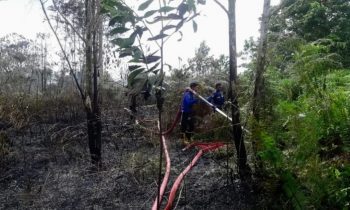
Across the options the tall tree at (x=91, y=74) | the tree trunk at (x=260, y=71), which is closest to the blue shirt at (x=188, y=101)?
the tall tree at (x=91, y=74)

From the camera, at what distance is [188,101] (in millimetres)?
8039

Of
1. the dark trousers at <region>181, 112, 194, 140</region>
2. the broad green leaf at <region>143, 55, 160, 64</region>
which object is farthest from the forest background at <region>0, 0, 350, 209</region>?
the dark trousers at <region>181, 112, 194, 140</region>

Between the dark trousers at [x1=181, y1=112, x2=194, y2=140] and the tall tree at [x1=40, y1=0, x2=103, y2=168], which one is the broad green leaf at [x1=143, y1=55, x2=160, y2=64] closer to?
the tall tree at [x1=40, y1=0, x2=103, y2=168]

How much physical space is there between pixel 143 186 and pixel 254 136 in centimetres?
157

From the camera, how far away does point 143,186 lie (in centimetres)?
502

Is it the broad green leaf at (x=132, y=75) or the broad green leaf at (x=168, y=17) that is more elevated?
the broad green leaf at (x=168, y=17)

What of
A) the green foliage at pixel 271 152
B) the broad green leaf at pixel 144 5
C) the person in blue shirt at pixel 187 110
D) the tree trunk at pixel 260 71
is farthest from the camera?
the person in blue shirt at pixel 187 110

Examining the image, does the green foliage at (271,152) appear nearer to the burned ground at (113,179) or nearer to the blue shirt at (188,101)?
the burned ground at (113,179)

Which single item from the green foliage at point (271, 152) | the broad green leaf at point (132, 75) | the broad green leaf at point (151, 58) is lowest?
the green foliage at point (271, 152)

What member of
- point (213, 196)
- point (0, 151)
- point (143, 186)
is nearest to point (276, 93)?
point (213, 196)

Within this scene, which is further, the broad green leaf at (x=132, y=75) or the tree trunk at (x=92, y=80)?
the tree trunk at (x=92, y=80)

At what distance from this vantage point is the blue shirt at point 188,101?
7.99 meters

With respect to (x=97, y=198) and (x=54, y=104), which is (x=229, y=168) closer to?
(x=97, y=198)

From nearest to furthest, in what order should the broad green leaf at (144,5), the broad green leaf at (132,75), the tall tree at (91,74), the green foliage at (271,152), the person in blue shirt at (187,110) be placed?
the broad green leaf at (144,5), the broad green leaf at (132,75), the green foliage at (271,152), the tall tree at (91,74), the person in blue shirt at (187,110)
